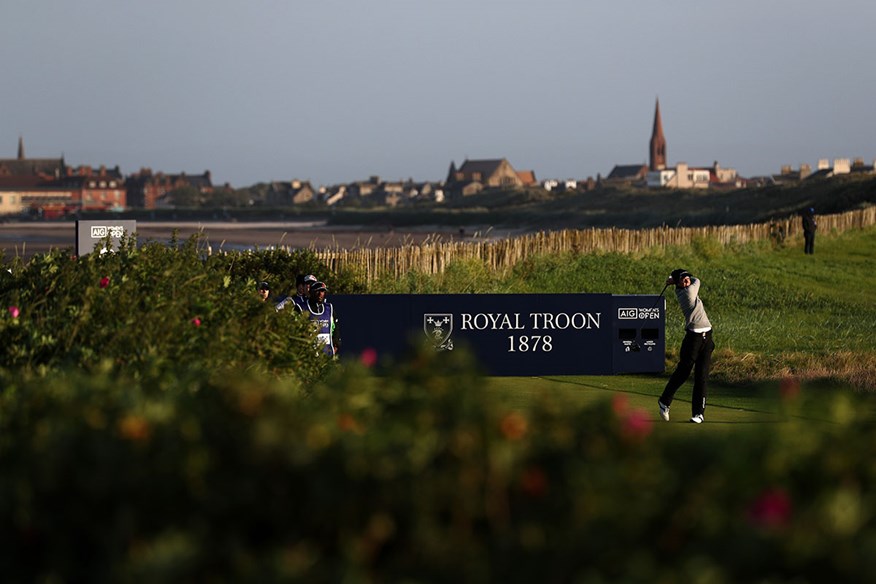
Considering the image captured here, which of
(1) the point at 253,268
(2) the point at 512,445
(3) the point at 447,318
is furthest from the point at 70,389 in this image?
(1) the point at 253,268

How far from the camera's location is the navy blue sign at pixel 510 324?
2016 centimetres

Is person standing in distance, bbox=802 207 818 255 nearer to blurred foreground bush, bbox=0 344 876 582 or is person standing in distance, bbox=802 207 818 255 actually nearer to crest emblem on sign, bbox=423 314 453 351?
crest emblem on sign, bbox=423 314 453 351

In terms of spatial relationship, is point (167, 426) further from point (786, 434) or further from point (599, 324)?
point (599, 324)

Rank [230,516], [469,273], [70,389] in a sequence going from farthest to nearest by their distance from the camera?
[469,273], [70,389], [230,516]

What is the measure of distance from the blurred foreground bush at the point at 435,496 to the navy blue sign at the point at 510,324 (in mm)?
15225

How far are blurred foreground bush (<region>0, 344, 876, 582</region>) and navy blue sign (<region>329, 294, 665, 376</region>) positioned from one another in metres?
15.2

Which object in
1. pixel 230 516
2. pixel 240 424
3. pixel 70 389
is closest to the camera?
pixel 230 516

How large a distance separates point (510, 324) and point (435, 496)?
15.9 m

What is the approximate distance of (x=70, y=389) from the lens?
18.0ft

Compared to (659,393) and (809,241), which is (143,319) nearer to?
(659,393)

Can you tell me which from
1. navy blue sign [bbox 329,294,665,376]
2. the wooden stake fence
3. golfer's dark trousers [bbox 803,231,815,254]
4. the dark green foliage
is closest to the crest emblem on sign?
navy blue sign [bbox 329,294,665,376]

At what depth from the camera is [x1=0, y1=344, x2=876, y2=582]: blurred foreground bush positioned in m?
3.98

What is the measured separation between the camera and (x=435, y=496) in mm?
4277

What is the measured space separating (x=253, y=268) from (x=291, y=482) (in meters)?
19.5
